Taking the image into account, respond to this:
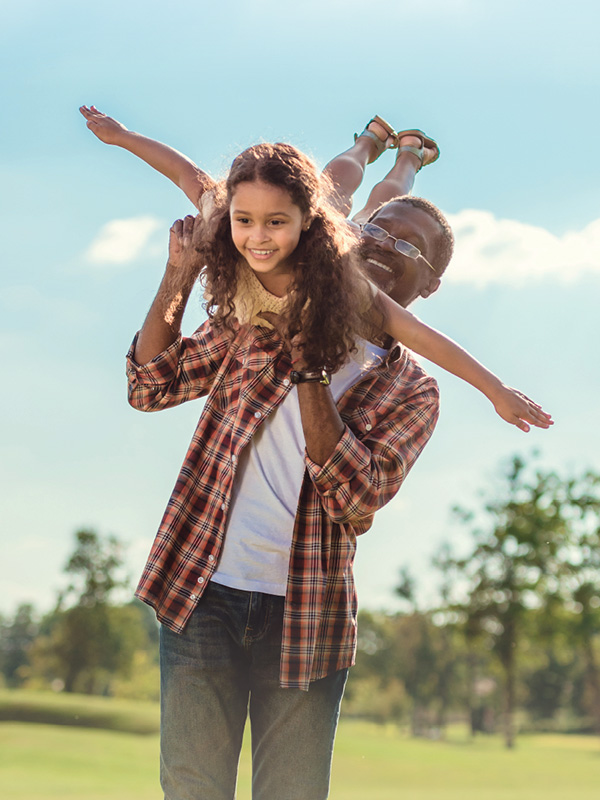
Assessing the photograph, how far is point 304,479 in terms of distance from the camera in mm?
2473

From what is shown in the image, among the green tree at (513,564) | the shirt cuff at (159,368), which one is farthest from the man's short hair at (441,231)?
the green tree at (513,564)

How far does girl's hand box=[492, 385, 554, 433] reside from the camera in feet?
8.59

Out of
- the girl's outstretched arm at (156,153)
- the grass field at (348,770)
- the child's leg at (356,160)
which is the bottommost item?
the grass field at (348,770)

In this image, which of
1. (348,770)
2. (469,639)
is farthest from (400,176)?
(469,639)

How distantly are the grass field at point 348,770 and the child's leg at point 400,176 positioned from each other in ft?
42.9

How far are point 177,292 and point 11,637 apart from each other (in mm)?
62774

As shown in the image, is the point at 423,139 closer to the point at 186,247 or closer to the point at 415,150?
the point at 415,150

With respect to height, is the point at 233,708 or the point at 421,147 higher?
the point at 421,147

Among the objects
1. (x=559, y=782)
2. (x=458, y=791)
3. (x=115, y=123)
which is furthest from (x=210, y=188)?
(x=559, y=782)

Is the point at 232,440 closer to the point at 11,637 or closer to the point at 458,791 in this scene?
the point at 458,791

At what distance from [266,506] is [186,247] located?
744mm

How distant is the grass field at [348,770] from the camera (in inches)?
655

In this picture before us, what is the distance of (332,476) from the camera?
2.37 meters

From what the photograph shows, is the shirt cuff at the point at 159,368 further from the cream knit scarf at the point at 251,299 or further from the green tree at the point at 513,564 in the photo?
the green tree at the point at 513,564
